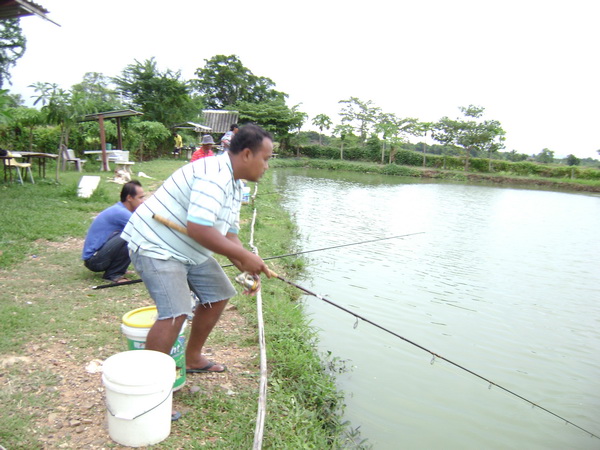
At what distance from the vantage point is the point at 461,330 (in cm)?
600

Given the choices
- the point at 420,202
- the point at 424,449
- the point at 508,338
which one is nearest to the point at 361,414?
the point at 424,449

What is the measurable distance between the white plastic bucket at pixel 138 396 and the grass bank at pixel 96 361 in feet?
0.41

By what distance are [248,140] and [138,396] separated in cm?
153

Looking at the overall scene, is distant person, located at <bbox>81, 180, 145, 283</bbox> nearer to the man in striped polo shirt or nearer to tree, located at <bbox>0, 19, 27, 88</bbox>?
the man in striped polo shirt

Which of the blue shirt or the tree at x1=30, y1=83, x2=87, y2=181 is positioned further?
the tree at x1=30, y1=83, x2=87, y2=181

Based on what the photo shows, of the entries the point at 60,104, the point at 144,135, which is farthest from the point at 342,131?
the point at 60,104

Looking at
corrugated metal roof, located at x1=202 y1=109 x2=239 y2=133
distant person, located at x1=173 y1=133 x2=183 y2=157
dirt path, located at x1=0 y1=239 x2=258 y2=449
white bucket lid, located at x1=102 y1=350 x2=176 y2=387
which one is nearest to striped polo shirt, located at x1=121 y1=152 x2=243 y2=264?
white bucket lid, located at x1=102 y1=350 x2=176 y2=387

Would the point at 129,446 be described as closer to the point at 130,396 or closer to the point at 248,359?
the point at 130,396

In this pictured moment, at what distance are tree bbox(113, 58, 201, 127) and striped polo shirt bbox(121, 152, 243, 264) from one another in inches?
982

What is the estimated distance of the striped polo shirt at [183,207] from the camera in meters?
2.39

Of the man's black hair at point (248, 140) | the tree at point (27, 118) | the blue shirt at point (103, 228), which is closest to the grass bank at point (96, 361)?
the blue shirt at point (103, 228)

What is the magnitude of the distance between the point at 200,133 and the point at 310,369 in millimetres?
29396

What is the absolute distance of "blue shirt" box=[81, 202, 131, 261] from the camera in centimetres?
493

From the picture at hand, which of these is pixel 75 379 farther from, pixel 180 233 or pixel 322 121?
pixel 322 121
